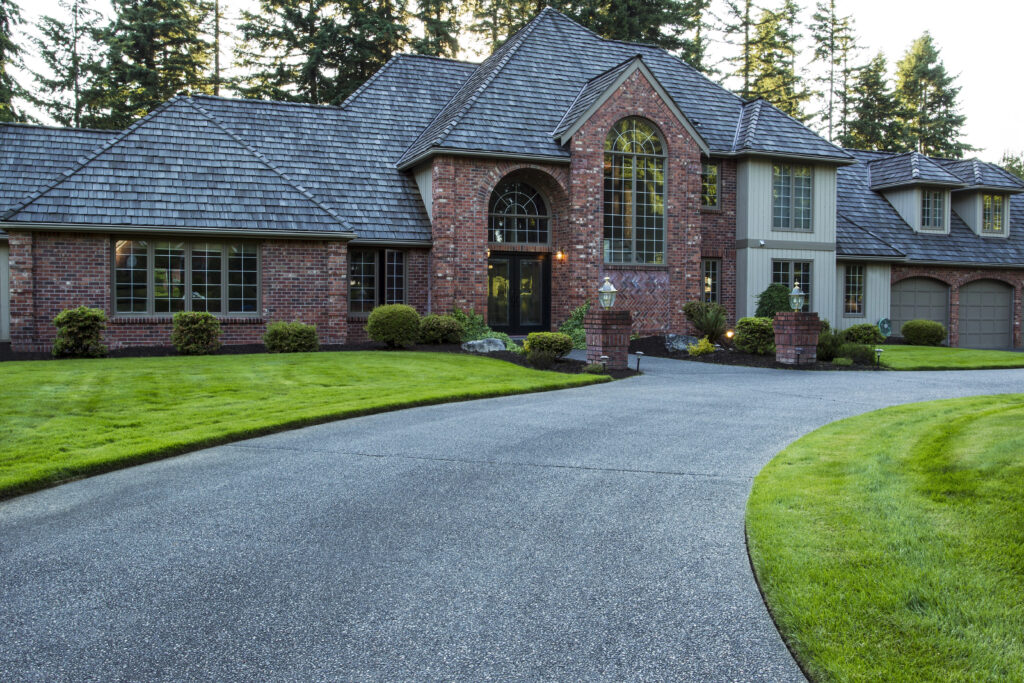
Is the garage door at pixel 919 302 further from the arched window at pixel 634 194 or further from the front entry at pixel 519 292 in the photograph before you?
the front entry at pixel 519 292

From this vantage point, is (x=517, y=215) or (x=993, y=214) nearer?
(x=517, y=215)

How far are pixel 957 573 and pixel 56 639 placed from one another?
4.49 metres

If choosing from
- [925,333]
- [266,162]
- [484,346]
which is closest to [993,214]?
[925,333]

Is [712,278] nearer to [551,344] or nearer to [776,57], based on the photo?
[551,344]

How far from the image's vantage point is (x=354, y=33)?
34.7m

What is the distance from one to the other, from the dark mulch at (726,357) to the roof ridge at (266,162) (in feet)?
25.9

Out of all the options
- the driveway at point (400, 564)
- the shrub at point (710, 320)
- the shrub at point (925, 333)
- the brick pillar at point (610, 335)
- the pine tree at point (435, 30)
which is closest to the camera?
the driveway at point (400, 564)

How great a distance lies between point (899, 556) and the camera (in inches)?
181

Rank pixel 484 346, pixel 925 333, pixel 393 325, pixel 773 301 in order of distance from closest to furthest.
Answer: pixel 393 325, pixel 484 346, pixel 773 301, pixel 925 333

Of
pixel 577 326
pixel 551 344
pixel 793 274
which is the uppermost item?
pixel 793 274

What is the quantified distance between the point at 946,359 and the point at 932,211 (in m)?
11.9

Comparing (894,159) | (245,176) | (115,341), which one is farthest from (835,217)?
(115,341)

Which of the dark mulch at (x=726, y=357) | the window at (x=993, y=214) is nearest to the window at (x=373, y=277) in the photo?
the dark mulch at (x=726, y=357)

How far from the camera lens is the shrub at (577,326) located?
21688 mm
